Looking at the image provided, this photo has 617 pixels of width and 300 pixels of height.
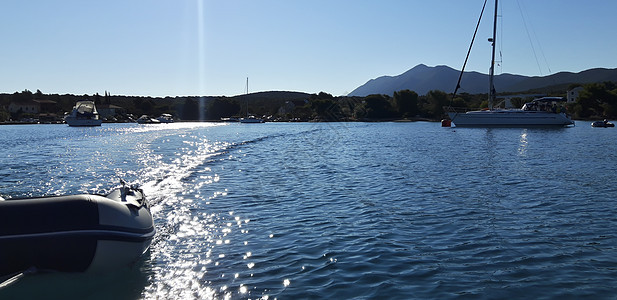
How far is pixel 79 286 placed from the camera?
8875 mm

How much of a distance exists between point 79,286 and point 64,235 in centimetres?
108

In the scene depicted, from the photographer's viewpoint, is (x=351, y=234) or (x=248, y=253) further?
(x=351, y=234)

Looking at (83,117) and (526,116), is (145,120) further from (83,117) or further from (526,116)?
(526,116)

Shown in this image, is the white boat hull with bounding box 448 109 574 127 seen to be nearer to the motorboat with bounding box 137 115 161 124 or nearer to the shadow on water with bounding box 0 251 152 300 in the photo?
the shadow on water with bounding box 0 251 152 300

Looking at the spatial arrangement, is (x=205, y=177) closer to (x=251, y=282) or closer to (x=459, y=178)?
(x=459, y=178)

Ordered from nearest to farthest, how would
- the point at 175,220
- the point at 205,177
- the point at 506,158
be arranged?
the point at 175,220
the point at 205,177
the point at 506,158

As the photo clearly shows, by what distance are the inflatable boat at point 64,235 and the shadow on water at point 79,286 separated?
24 cm

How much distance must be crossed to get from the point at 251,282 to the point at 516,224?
883 centimetres

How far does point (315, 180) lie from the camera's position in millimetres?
24000

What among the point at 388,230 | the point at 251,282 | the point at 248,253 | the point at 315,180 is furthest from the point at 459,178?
the point at 251,282

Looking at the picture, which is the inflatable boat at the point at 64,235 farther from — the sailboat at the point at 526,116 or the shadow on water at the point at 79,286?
the sailboat at the point at 526,116

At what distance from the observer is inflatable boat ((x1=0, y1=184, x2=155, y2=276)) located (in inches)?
336

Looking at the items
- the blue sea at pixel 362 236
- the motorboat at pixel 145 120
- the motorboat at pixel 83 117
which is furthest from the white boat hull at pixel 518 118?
the motorboat at pixel 145 120

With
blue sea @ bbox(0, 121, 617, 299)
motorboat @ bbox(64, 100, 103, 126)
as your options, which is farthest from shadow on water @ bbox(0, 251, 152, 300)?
motorboat @ bbox(64, 100, 103, 126)
